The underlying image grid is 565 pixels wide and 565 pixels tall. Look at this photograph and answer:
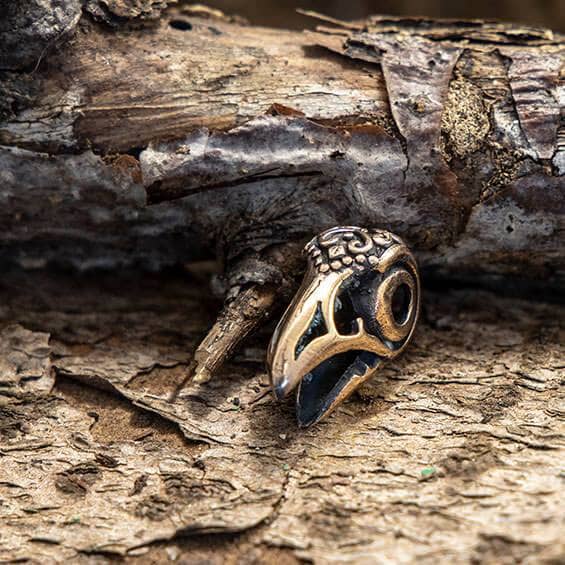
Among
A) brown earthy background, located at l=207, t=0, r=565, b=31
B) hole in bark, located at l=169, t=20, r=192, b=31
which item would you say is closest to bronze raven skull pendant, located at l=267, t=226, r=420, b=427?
hole in bark, located at l=169, t=20, r=192, b=31

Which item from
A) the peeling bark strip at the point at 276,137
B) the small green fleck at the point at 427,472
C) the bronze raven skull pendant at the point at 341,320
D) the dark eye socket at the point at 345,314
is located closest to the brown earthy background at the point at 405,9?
the peeling bark strip at the point at 276,137

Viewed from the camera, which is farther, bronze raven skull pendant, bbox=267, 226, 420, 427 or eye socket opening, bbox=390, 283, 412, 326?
eye socket opening, bbox=390, 283, 412, 326

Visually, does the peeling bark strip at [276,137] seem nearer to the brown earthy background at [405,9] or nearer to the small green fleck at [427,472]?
the small green fleck at [427,472]

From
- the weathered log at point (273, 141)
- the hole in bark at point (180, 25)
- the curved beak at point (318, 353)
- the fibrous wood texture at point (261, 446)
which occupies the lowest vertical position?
the fibrous wood texture at point (261, 446)

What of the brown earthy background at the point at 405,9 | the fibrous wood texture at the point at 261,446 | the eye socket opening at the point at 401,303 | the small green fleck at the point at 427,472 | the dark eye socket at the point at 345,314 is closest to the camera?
the fibrous wood texture at the point at 261,446

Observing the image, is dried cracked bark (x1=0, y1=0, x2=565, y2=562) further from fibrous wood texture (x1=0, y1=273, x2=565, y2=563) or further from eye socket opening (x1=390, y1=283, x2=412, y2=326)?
eye socket opening (x1=390, y1=283, x2=412, y2=326)

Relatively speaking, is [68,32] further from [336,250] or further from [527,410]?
[527,410]

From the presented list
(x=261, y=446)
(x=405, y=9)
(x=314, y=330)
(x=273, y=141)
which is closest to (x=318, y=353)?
(x=314, y=330)

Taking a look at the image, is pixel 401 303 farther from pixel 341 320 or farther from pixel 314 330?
pixel 314 330
